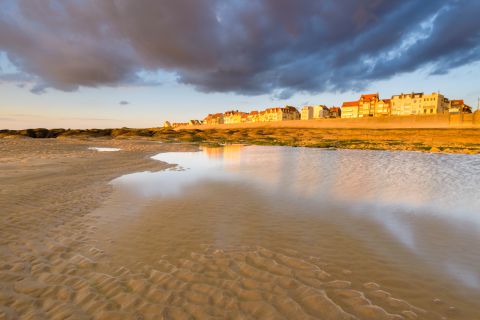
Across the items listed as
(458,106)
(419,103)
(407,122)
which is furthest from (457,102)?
(407,122)

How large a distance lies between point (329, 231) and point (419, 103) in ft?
403

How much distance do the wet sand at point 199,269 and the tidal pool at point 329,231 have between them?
0.03 m

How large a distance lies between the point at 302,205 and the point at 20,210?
368 inches

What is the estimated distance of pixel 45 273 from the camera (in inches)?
184

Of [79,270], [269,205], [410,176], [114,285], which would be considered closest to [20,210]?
[79,270]

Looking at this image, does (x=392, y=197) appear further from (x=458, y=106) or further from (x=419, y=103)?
(x=458, y=106)

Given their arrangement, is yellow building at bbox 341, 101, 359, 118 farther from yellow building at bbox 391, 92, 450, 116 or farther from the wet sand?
the wet sand

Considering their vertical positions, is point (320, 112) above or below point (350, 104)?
below

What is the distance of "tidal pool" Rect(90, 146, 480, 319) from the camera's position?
172 inches

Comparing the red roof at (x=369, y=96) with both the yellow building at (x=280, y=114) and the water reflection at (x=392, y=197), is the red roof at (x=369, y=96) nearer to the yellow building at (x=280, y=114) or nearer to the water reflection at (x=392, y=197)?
the yellow building at (x=280, y=114)

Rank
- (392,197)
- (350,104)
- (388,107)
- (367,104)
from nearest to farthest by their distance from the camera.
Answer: (392,197)
(388,107)
(367,104)
(350,104)

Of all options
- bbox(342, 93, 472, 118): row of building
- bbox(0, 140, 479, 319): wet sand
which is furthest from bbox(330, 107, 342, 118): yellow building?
bbox(0, 140, 479, 319): wet sand

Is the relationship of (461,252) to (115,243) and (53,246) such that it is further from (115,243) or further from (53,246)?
(53,246)

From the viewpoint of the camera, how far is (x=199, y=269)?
4.87 meters
